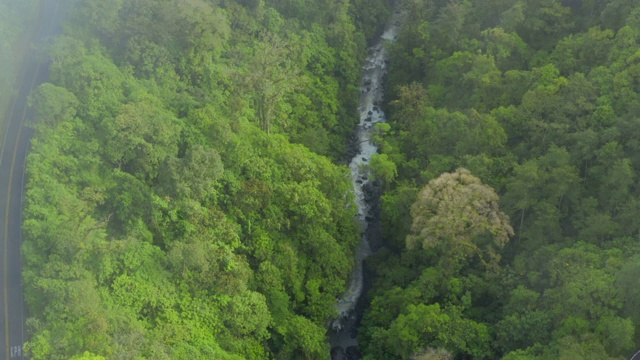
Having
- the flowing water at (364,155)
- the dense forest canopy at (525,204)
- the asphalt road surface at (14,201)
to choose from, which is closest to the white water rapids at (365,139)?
the flowing water at (364,155)

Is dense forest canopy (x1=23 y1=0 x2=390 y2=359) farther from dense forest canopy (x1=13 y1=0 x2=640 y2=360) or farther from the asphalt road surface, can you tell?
the asphalt road surface

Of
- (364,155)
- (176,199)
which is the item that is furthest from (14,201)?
(364,155)

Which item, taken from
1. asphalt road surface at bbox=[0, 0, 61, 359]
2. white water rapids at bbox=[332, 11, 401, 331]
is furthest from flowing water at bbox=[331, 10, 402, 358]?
asphalt road surface at bbox=[0, 0, 61, 359]

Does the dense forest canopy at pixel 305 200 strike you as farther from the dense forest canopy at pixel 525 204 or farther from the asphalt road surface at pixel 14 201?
the asphalt road surface at pixel 14 201

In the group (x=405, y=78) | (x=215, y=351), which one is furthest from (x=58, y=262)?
(x=405, y=78)

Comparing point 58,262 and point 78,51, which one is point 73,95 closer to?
point 78,51

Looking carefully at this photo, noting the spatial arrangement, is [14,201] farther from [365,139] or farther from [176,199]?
[365,139]
